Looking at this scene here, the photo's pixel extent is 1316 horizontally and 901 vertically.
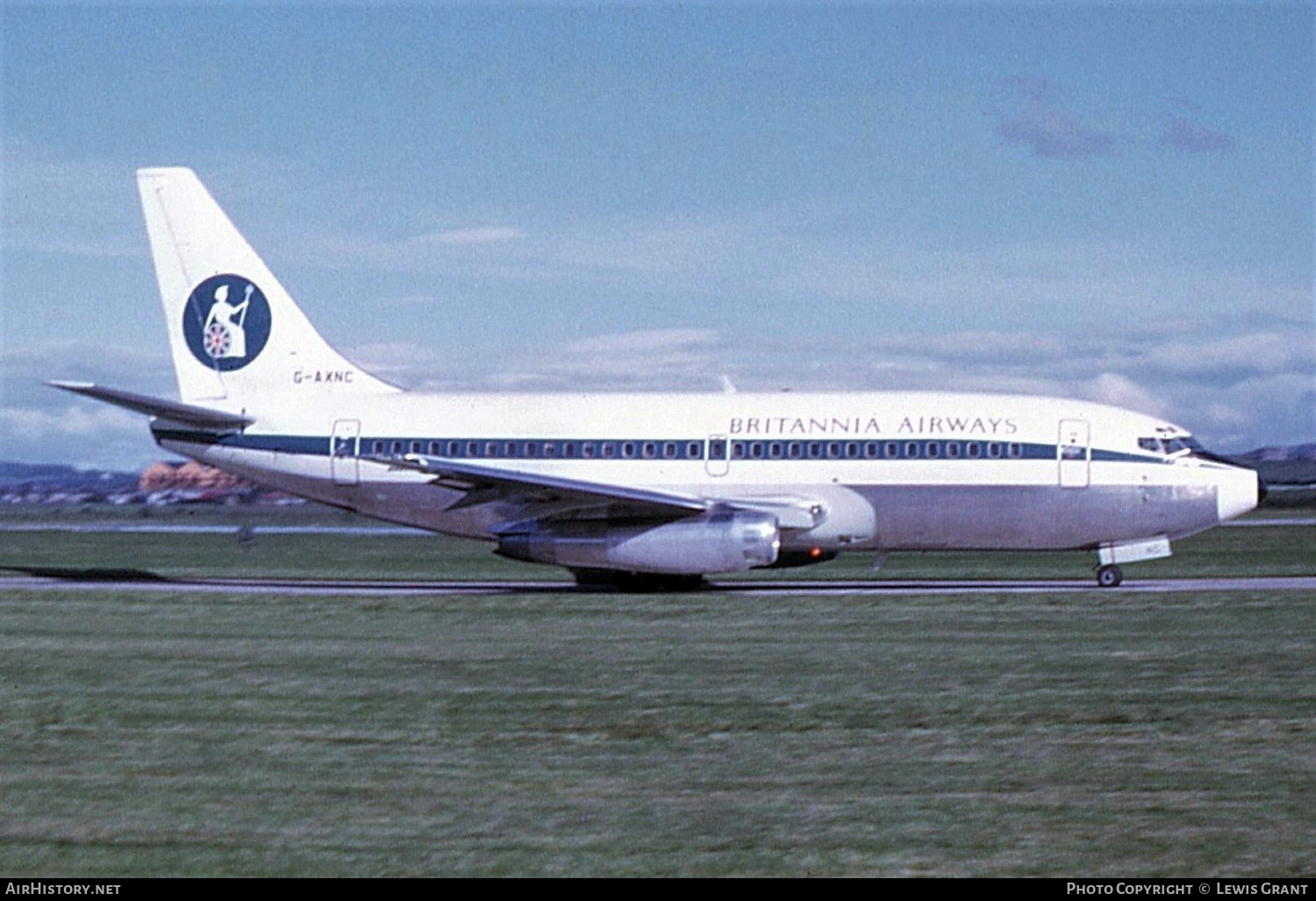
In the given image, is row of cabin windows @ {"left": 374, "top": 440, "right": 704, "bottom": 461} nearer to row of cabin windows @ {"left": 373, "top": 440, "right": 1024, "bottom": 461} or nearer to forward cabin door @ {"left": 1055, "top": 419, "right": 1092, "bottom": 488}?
row of cabin windows @ {"left": 373, "top": 440, "right": 1024, "bottom": 461}

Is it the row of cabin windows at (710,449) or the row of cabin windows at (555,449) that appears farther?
the row of cabin windows at (555,449)

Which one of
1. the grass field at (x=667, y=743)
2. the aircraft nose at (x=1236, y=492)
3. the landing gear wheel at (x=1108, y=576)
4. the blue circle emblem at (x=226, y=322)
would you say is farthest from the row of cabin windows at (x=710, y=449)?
the grass field at (x=667, y=743)

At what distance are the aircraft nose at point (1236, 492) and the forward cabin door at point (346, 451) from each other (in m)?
16.5

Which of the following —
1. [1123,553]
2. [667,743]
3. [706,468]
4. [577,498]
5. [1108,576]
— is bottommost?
[667,743]

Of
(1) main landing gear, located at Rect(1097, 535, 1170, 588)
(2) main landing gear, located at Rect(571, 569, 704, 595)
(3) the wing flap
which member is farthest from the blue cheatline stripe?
(2) main landing gear, located at Rect(571, 569, 704, 595)

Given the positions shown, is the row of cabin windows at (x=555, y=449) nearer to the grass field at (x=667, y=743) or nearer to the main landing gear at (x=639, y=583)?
the main landing gear at (x=639, y=583)

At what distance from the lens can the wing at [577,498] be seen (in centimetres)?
3086

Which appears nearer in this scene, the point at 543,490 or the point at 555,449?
the point at 543,490

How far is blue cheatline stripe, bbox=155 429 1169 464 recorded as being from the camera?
3138 cm

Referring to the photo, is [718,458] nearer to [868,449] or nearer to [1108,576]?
[868,449]

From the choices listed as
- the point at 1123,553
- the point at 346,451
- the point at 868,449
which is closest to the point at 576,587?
the point at 346,451

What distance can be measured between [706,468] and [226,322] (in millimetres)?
11089

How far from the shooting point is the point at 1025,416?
31.7 m

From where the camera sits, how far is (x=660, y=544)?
3080 cm
